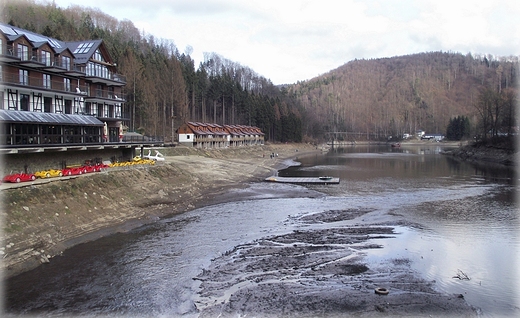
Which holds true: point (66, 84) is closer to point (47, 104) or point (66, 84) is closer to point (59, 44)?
point (47, 104)

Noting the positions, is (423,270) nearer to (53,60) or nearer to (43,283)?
(43,283)

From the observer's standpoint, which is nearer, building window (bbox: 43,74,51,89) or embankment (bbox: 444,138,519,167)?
building window (bbox: 43,74,51,89)

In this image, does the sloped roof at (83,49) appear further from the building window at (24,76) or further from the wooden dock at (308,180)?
the wooden dock at (308,180)

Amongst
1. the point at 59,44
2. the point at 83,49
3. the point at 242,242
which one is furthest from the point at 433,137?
the point at 242,242

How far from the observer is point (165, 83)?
80000 mm

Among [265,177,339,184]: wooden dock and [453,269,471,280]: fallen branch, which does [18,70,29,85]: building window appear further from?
[453,269,471,280]: fallen branch

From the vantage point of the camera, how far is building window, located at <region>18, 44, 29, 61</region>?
109 ft

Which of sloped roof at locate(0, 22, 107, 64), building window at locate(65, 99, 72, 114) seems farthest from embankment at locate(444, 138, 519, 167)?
building window at locate(65, 99, 72, 114)

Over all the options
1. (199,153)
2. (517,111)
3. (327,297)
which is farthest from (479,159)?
(327,297)

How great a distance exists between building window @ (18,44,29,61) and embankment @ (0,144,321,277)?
12.4 meters

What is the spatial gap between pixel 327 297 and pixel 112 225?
16355 millimetres

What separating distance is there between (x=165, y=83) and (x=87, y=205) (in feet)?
189

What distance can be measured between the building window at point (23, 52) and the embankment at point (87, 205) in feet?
40.7

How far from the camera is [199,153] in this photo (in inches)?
2758
